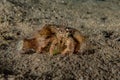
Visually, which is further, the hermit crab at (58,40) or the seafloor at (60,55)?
the hermit crab at (58,40)

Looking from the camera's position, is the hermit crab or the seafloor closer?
the seafloor

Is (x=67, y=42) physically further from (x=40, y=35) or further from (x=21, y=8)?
(x=21, y=8)

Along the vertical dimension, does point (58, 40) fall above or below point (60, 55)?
above

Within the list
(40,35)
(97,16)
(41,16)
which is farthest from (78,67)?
(97,16)
